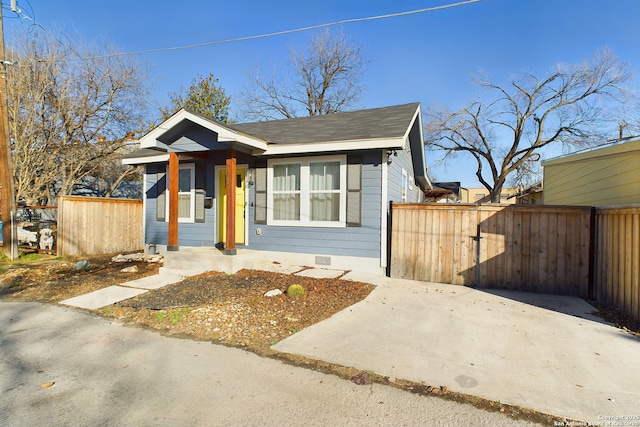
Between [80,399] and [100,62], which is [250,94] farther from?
[80,399]

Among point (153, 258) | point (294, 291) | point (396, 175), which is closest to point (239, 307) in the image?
point (294, 291)

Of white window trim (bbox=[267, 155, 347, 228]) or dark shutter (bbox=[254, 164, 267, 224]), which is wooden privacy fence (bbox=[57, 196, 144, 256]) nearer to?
dark shutter (bbox=[254, 164, 267, 224])

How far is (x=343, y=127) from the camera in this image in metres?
8.02

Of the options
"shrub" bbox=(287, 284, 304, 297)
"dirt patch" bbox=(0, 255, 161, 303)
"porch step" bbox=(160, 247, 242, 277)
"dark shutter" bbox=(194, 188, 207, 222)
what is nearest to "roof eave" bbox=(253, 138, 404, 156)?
"dark shutter" bbox=(194, 188, 207, 222)

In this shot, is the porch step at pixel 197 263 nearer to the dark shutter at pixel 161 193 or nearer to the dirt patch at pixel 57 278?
the dirt patch at pixel 57 278

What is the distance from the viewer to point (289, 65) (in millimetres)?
23391

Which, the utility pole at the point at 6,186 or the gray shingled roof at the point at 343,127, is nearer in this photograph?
the gray shingled roof at the point at 343,127

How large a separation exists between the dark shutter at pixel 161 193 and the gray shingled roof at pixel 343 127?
8.25 ft

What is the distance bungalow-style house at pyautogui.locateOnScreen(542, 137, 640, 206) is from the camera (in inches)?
228

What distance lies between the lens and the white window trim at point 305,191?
7.21m

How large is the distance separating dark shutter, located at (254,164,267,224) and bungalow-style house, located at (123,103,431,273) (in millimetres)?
24

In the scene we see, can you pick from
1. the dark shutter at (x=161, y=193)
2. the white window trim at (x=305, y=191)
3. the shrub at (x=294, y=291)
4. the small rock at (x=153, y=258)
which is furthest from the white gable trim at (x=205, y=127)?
the shrub at (x=294, y=291)

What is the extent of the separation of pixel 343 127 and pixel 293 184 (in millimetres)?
1839

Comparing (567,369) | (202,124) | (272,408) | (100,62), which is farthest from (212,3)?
(567,369)
